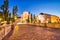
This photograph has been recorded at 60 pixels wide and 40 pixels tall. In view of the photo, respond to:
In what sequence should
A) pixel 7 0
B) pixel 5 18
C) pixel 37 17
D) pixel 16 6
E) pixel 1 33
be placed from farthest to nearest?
1. pixel 37 17
2. pixel 16 6
3. pixel 7 0
4. pixel 5 18
5. pixel 1 33

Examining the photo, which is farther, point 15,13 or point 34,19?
point 34,19

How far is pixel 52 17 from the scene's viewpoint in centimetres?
2475

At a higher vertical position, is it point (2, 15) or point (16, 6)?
point (16, 6)

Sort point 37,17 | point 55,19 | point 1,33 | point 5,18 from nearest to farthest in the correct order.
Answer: point 1,33 < point 5,18 < point 55,19 < point 37,17

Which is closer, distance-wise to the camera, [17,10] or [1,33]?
[1,33]

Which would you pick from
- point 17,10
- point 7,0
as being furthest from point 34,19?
point 7,0

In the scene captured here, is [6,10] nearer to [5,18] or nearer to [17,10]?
[5,18]

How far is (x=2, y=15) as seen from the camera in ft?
55.1

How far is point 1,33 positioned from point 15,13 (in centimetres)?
2178

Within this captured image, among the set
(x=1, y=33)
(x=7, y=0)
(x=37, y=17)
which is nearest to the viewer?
(x=1, y=33)

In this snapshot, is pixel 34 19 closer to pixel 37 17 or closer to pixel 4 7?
pixel 37 17

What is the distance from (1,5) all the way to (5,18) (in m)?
1.84

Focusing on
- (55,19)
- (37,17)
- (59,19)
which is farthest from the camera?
(37,17)

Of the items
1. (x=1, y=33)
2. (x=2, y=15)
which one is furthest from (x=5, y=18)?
(x=1, y=33)
